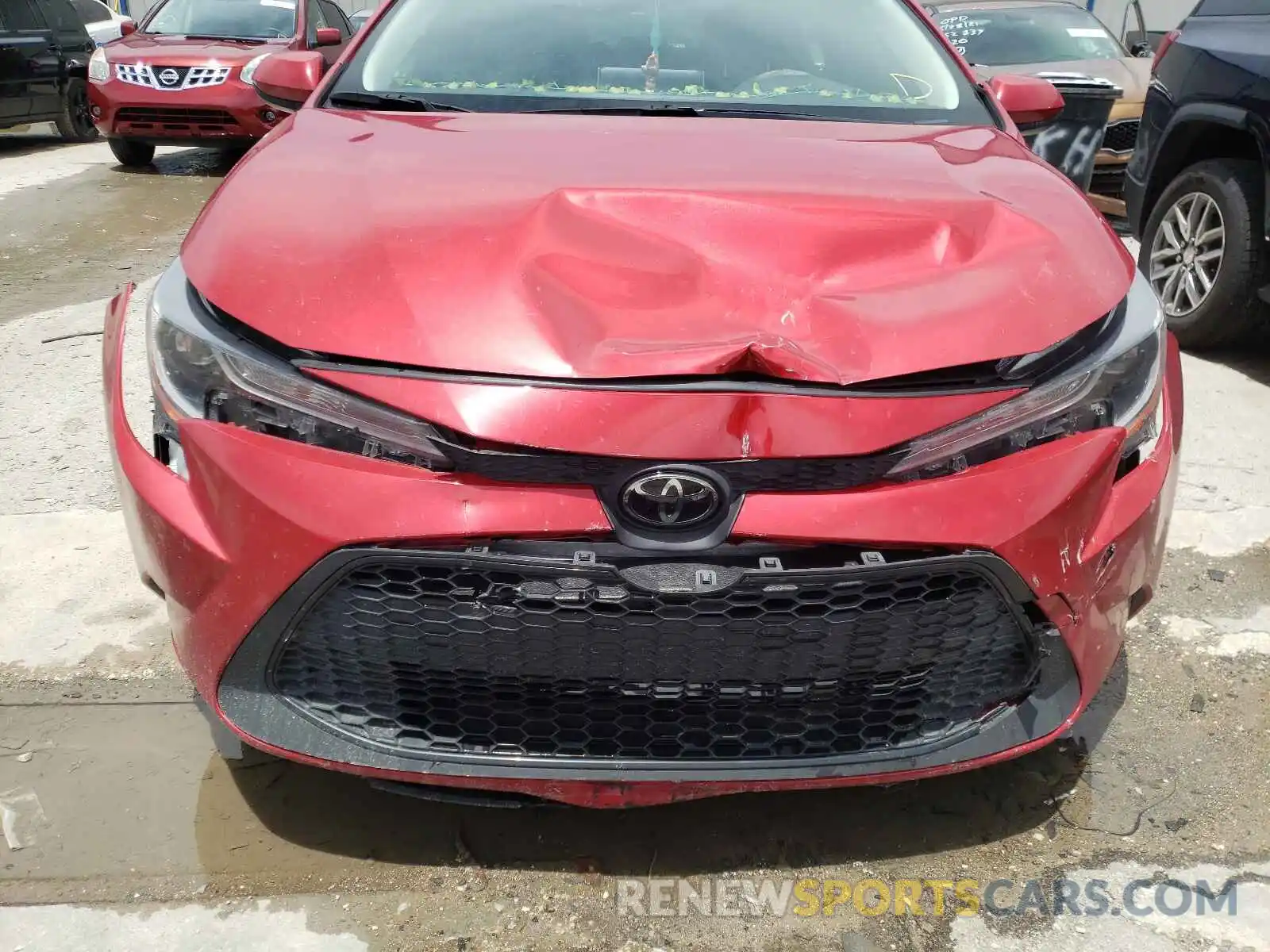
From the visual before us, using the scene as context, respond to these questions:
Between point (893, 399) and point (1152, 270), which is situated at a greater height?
point (893, 399)

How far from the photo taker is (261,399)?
1.50 meters

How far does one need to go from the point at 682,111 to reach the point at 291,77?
1.08 m

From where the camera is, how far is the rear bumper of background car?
1.41 m

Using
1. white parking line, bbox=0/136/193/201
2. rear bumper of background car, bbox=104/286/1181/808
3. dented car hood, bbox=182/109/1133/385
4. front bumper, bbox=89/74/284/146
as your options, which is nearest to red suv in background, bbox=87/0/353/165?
front bumper, bbox=89/74/284/146

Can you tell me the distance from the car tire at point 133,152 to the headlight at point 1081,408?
28.6 ft

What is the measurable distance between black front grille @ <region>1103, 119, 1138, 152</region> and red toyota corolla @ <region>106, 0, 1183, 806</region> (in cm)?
573

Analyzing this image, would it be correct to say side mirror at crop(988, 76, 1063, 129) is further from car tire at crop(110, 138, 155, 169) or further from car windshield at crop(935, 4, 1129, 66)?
car tire at crop(110, 138, 155, 169)

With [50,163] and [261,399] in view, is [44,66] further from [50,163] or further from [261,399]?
[261,399]

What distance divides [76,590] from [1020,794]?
2133 mm

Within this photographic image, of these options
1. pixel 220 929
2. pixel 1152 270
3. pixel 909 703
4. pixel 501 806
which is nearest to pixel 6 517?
pixel 220 929

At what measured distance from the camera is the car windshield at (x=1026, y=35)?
23.8ft

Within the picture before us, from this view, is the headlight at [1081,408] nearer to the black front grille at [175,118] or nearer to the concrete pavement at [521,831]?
the concrete pavement at [521,831]

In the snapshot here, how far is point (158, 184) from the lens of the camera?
8.20 m

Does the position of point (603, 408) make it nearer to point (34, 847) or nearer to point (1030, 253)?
point (1030, 253)
